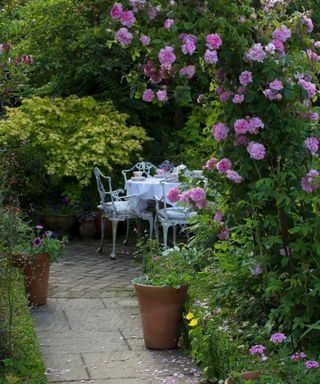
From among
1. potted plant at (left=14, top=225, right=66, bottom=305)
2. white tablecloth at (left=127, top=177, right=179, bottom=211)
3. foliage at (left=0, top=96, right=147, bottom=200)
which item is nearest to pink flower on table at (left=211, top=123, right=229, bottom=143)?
potted plant at (left=14, top=225, right=66, bottom=305)

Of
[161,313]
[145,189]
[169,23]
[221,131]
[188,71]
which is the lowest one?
[161,313]

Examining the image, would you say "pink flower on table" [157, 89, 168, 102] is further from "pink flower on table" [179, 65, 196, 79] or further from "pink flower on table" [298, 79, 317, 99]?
"pink flower on table" [298, 79, 317, 99]

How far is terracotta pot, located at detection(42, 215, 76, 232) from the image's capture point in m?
8.84

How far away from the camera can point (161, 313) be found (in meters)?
4.61

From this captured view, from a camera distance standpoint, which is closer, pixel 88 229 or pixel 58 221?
pixel 58 221

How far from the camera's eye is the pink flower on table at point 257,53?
10.5 feet

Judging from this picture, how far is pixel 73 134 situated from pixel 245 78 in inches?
239

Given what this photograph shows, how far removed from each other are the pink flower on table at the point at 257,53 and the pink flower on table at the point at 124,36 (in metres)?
0.57

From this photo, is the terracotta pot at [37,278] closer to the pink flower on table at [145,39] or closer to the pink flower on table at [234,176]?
the pink flower on table at [234,176]

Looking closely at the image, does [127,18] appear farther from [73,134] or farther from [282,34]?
[73,134]

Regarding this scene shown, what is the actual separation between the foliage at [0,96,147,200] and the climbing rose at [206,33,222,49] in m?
5.60

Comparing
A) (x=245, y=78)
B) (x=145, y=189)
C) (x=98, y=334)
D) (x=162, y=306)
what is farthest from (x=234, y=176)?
(x=145, y=189)

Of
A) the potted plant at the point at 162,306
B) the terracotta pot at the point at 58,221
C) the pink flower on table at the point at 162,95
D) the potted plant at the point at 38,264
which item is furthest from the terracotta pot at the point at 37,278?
the terracotta pot at the point at 58,221

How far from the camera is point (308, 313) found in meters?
3.35
